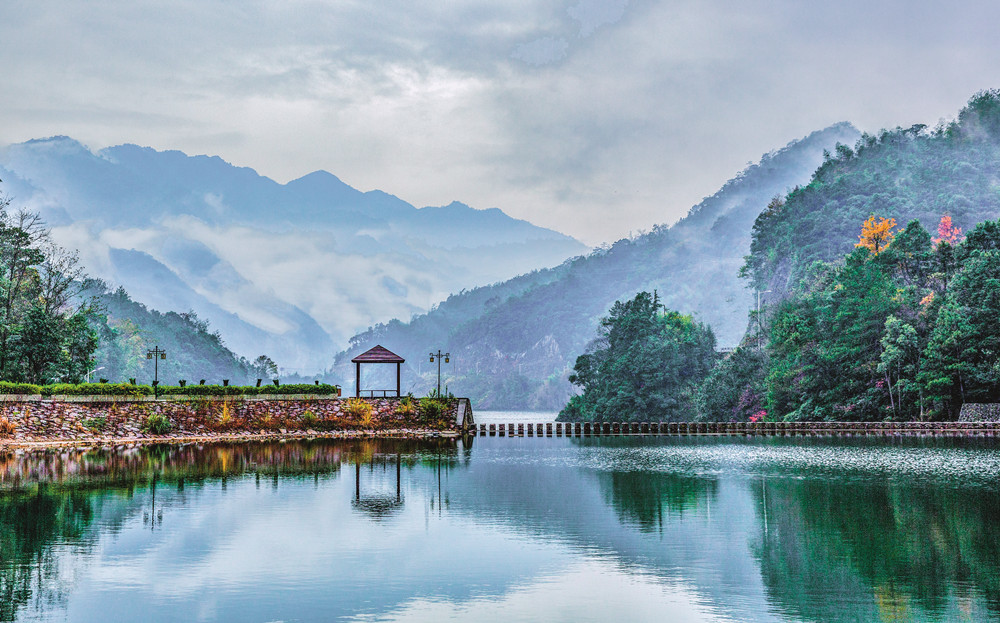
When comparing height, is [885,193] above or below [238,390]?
above

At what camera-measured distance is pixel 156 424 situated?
162 feet

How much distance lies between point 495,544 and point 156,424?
36.6m

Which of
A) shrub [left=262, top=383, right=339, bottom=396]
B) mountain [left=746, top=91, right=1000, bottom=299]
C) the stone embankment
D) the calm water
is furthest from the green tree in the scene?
the calm water

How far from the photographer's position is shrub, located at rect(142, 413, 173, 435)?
4907 centimetres

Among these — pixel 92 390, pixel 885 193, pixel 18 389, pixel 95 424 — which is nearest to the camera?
pixel 18 389

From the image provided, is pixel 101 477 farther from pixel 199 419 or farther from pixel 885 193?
pixel 885 193

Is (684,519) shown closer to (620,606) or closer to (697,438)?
(620,606)

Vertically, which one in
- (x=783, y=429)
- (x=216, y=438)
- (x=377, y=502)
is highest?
(x=216, y=438)

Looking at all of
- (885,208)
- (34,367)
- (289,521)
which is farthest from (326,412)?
(885,208)

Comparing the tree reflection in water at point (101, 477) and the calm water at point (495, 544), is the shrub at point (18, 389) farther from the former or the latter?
the calm water at point (495, 544)

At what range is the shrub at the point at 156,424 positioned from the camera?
1932 inches

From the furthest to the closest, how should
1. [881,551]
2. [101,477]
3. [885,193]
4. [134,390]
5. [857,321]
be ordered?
[885,193]
[857,321]
[134,390]
[101,477]
[881,551]

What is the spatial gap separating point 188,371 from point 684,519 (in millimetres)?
151092

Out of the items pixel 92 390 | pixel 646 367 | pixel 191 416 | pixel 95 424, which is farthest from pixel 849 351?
pixel 92 390
